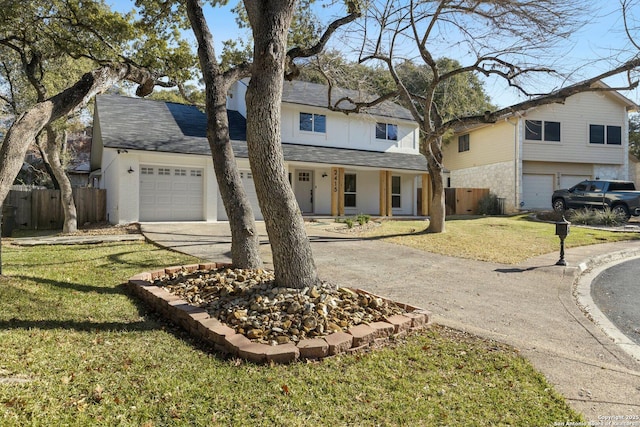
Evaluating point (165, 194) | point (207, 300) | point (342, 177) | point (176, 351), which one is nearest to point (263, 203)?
point (207, 300)

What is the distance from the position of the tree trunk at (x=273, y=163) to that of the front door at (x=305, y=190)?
1567cm

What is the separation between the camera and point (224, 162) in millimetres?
5914

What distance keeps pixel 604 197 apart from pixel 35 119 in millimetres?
21238

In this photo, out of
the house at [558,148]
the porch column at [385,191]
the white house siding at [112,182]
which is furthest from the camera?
the house at [558,148]

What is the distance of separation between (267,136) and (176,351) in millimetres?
2466

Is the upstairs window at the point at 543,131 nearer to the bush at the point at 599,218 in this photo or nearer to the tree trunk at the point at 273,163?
the bush at the point at 599,218

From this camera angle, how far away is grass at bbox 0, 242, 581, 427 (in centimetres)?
252

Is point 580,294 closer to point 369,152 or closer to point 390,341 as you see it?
point 390,341

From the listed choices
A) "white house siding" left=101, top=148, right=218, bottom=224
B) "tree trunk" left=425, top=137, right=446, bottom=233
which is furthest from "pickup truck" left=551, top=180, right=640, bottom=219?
"white house siding" left=101, top=148, right=218, bottom=224

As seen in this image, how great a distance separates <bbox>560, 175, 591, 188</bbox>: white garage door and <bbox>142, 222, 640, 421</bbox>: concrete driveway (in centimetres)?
1325

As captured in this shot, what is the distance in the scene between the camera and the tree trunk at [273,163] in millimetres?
4586

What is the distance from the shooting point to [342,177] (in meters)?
19.5

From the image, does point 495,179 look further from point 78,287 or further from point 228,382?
point 228,382

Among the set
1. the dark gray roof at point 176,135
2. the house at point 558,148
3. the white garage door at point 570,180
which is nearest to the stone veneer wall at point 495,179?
the house at point 558,148
